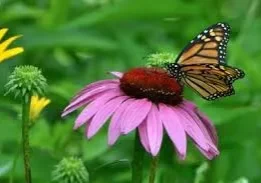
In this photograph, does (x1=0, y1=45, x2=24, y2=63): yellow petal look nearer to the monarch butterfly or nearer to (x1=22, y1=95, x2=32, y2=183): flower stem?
(x1=22, y1=95, x2=32, y2=183): flower stem

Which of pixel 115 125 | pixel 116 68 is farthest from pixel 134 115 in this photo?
pixel 116 68

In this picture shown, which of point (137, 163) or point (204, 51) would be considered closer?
point (137, 163)

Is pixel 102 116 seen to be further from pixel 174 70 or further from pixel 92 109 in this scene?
pixel 174 70

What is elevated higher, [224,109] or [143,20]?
[143,20]

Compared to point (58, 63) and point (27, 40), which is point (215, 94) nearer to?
point (27, 40)

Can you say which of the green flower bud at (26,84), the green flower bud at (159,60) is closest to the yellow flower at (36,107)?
the green flower bud at (26,84)

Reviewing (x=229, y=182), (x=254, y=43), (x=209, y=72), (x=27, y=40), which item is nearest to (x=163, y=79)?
(x=209, y=72)
